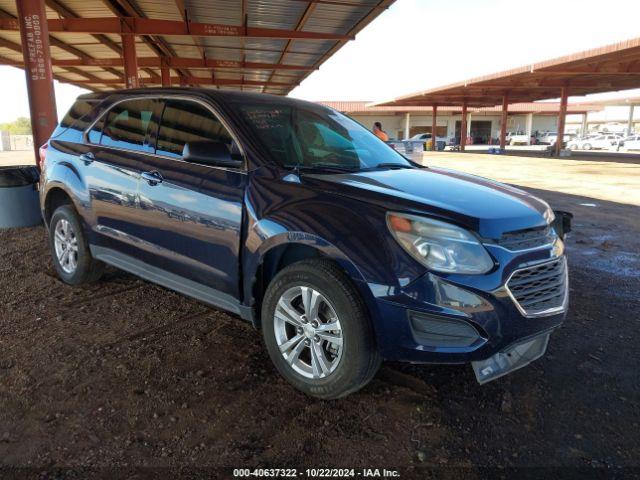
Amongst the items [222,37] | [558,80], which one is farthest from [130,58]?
[558,80]

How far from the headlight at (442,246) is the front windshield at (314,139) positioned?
1.02 meters

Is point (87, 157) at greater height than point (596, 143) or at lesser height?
greater

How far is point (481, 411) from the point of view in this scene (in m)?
2.69

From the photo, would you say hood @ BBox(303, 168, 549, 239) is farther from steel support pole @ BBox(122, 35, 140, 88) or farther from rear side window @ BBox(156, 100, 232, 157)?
steel support pole @ BBox(122, 35, 140, 88)

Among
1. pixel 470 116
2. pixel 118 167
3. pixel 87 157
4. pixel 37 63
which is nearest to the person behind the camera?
pixel 118 167

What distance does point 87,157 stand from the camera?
164 inches

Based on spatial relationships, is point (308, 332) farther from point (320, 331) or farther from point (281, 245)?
point (281, 245)

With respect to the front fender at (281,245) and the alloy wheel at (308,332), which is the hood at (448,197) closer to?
the front fender at (281,245)

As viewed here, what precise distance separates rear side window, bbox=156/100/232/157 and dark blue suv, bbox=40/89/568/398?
12mm

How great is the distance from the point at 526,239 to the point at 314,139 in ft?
5.74

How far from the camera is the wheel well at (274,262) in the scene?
286cm

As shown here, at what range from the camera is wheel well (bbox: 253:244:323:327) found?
9.38 feet

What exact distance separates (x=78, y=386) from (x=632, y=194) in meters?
13.2

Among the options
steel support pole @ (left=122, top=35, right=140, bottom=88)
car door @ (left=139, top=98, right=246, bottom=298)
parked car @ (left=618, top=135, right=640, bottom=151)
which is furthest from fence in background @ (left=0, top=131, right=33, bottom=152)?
parked car @ (left=618, top=135, right=640, bottom=151)
